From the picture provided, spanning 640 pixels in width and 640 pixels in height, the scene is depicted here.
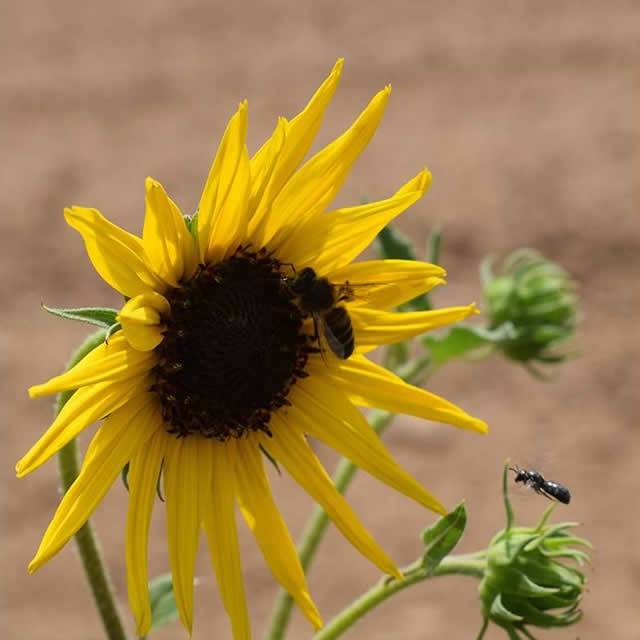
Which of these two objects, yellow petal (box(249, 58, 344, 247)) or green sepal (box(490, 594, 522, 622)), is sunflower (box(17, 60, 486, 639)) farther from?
green sepal (box(490, 594, 522, 622))

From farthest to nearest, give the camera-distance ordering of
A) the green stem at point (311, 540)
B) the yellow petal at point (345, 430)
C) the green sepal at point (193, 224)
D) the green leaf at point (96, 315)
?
1. the green stem at point (311, 540)
2. the yellow petal at point (345, 430)
3. the green sepal at point (193, 224)
4. the green leaf at point (96, 315)

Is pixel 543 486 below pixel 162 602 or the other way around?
the other way around

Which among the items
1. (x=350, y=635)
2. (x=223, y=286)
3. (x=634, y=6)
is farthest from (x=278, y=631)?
(x=634, y=6)

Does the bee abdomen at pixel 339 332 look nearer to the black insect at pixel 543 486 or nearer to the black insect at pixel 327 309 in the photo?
the black insect at pixel 327 309

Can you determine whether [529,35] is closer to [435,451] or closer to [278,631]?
[435,451]

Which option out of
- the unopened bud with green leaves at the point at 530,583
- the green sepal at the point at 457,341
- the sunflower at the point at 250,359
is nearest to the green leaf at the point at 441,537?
the sunflower at the point at 250,359

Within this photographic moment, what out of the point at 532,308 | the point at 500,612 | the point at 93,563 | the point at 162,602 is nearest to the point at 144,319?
the point at 93,563

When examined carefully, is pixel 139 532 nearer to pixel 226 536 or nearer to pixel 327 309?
pixel 226 536
